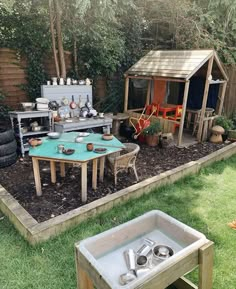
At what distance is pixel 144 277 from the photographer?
1.64 meters

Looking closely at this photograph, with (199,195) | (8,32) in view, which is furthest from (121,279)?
(8,32)

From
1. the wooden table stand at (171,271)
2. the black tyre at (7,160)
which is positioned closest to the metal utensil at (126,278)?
the wooden table stand at (171,271)

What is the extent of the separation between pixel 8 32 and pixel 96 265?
5552mm

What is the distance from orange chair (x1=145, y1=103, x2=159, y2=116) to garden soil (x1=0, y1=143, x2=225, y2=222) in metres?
1.40

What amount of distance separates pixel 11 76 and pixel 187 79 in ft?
12.8

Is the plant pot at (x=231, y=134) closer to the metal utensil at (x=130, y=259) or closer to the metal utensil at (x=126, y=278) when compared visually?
the metal utensil at (x=130, y=259)

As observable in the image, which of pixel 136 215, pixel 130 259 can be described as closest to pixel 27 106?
pixel 136 215

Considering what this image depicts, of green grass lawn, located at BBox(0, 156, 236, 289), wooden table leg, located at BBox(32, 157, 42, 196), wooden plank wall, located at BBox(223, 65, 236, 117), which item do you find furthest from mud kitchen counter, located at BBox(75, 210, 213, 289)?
wooden plank wall, located at BBox(223, 65, 236, 117)

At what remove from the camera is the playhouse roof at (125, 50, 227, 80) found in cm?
567

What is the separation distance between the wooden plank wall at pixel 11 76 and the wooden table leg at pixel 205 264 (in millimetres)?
5314

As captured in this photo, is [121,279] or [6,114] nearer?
[121,279]

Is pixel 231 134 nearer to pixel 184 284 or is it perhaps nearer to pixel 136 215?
pixel 136 215

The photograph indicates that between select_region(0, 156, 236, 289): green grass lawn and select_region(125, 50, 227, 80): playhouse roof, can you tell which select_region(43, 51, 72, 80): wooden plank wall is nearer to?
select_region(125, 50, 227, 80): playhouse roof

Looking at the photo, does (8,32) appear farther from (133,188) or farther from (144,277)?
(144,277)
